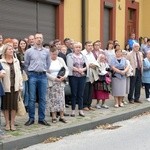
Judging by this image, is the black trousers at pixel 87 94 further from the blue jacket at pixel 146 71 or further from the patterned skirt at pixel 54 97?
the blue jacket at pixel 146 71

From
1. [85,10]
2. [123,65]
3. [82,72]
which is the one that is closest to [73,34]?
[85,10]

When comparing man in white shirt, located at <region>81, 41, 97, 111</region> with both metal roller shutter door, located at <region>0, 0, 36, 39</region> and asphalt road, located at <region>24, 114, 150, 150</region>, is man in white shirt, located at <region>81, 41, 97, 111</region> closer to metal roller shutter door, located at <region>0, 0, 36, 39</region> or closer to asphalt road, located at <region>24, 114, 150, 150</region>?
asphalt road, located at <region>24, 114, 150, 150</region>

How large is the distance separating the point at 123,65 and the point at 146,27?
427 inches

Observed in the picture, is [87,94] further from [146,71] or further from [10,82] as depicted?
[10,82]

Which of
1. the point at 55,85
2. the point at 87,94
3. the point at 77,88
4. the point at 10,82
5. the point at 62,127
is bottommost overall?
the point at 62,127

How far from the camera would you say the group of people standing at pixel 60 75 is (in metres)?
9.07

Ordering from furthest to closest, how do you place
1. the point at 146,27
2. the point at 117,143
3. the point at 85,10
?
the point at 146,27 → the point at 85,10 → the point at 117,143

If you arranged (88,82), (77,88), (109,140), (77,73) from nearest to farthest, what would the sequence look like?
(109,140)
(77,73)
(77,88)
(88,82)

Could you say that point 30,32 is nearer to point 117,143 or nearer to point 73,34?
point 73,34

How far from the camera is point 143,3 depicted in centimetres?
2334

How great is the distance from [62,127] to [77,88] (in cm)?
150

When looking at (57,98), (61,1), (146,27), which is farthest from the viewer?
(146,27)

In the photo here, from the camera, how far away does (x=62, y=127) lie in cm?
962

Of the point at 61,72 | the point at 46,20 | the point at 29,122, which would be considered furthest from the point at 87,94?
the point at 46,20
